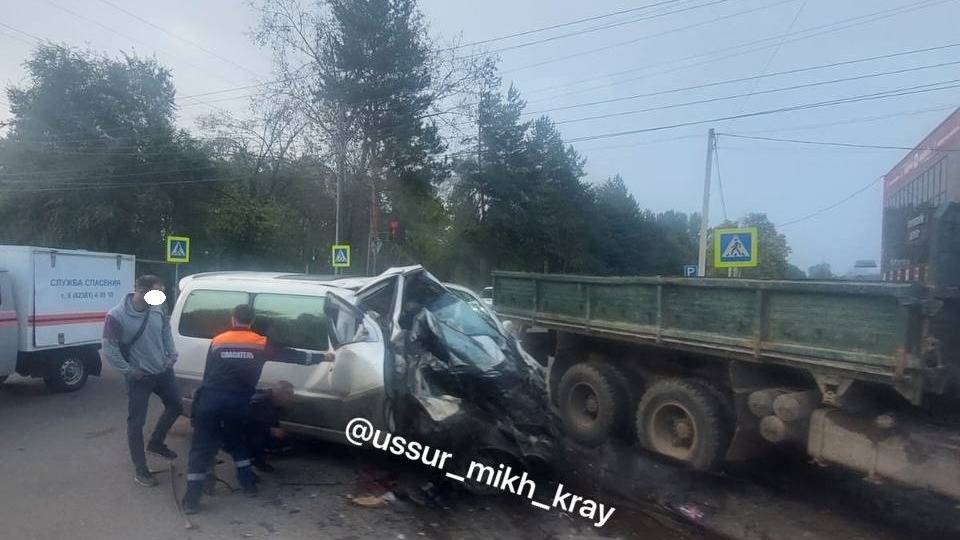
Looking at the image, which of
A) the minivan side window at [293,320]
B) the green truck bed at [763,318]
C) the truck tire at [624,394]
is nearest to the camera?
the green truck bed at [763,318]

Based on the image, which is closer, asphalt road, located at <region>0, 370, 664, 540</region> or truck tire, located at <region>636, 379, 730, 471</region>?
Result: asphalt road, located at <region>0, 370, 664, 540</region>

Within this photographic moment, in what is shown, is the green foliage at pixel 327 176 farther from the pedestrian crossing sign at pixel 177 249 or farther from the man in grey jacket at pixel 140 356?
the man in grey jacket at pixel 140 356

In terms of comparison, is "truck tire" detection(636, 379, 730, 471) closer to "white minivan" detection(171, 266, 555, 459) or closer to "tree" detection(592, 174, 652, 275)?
"white minivan" detection(171, 266, 555, 459)

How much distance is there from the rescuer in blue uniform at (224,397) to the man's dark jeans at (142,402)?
80 cm

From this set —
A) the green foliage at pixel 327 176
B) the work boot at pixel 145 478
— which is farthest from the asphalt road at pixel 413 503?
the green foliage at pixel 327 176

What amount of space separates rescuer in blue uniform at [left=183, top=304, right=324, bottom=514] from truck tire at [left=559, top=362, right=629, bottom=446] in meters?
3.75

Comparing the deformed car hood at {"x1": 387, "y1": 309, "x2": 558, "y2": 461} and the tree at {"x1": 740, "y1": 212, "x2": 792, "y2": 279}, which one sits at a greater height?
the tree at {"x1": 740, "y1": 212, "x2": 792, "y2": 279}

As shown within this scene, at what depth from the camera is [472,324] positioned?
24.2ft

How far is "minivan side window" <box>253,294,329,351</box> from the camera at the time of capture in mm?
6777

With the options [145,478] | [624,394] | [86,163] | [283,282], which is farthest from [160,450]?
[86,163]

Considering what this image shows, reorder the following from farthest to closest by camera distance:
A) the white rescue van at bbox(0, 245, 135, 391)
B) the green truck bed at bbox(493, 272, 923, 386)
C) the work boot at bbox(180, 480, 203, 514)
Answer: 1. the white rescue van at bbox(0, 245, 135, 391)
2. the work boot at bbox(180, 480, 203, 514)
3. the green truck bed at bbox(493, 272, 923, 386)

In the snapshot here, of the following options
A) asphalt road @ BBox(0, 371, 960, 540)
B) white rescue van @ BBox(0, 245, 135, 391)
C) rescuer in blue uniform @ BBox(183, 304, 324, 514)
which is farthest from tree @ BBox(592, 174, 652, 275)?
rescuer in blue uniform @ BBox(183, 304, 324, 514)

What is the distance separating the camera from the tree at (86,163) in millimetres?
27250

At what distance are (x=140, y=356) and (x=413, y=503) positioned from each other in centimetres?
265
